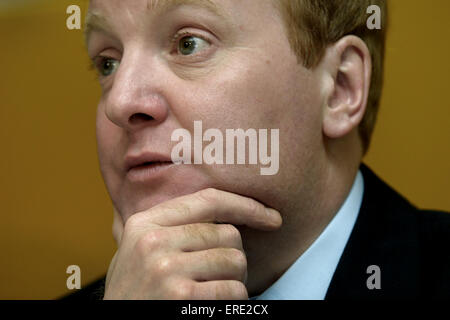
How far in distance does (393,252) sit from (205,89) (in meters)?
0.65

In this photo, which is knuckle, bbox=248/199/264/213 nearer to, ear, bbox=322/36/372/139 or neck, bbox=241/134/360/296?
neck, bbox=241/134/360/296

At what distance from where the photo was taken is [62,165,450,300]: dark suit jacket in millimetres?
1352

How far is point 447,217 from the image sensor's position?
5.32 feet

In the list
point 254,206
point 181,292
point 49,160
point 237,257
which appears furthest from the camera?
point 49,160

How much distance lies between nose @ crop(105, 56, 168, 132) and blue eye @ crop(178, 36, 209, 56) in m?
0.08

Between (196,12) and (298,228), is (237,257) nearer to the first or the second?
(298,228)

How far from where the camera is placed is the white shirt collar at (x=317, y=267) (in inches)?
56.3

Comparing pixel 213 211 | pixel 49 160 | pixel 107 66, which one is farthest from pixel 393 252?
pixel 49 160

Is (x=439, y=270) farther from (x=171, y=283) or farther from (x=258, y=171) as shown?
(x=171, y=283)

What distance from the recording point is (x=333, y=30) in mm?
1443

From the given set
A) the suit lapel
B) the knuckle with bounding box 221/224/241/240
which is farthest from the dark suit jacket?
the knuckle with bounding box 221/224/241/240

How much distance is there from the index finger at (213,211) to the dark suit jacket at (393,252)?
0.24 m
